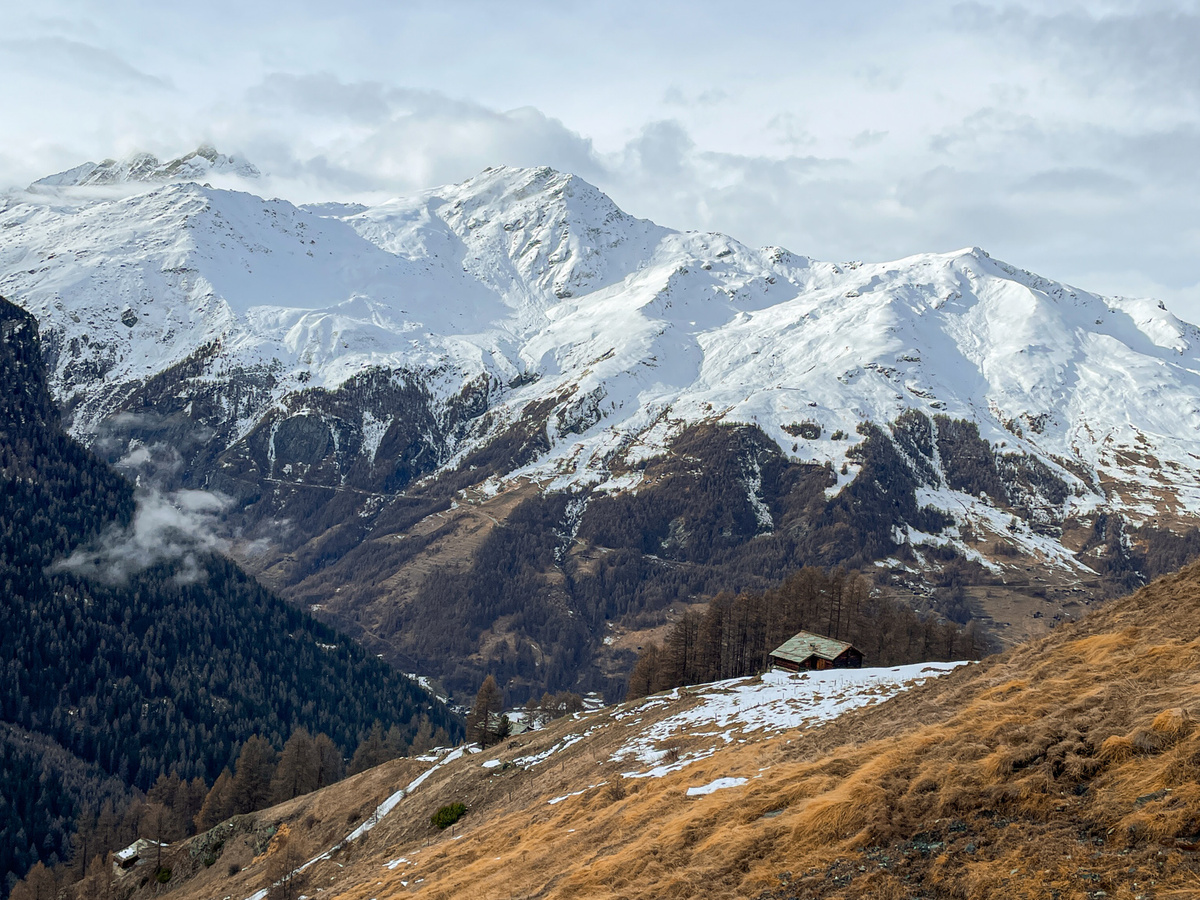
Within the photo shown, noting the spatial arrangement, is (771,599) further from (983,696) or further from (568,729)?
(983,696)

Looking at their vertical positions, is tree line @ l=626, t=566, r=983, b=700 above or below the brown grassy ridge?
below

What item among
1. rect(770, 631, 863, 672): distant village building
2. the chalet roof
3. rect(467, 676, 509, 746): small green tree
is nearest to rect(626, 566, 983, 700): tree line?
the chalet roof

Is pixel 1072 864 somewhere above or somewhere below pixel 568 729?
above

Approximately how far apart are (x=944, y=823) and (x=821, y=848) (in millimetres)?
3712

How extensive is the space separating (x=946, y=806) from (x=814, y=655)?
71.1 meters

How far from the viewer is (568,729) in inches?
3036

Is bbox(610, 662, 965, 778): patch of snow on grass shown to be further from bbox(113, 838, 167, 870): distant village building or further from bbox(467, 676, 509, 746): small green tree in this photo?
bbox(113, 838, 167, 870): distant village building

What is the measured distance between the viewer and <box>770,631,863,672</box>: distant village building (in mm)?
91438

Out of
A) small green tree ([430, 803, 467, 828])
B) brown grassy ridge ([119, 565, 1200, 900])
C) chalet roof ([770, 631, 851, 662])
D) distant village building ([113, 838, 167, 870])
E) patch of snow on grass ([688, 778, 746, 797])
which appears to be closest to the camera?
brown grassy ridge ([119, 565, 1200, 900])

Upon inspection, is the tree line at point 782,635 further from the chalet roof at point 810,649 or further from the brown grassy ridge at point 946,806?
the brown grassy ridge at point 946,806

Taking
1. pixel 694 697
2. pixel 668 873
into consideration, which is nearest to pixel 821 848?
pixel 668 873

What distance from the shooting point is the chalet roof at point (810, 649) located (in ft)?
301

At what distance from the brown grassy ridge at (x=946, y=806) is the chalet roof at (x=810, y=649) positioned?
4522 centimetres

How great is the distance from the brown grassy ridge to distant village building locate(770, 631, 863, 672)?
4499cm
